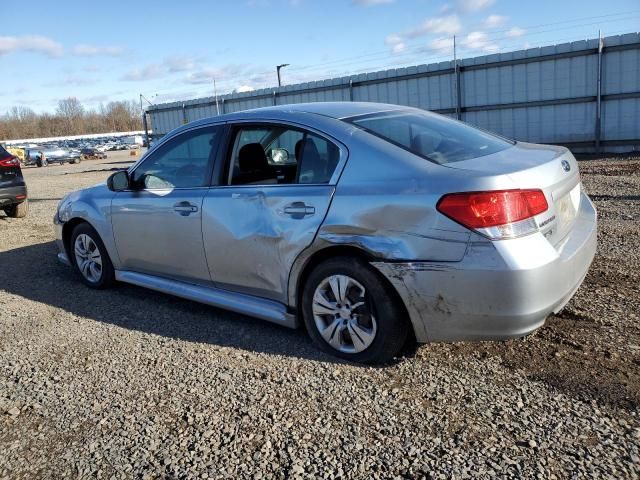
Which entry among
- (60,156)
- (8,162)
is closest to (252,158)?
(8,162)

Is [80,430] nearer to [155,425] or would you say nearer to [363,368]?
[155,425]

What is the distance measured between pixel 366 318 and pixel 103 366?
1811mm

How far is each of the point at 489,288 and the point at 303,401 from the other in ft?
3.87

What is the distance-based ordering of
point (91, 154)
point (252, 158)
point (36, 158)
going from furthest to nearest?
point (91, 154) < point (36, 158) < point (252, 158)

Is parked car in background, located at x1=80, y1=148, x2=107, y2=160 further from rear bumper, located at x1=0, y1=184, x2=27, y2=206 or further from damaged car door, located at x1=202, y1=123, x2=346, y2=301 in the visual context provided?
damaged car door, located at x1=202, y1=123, x2=346, y2=301

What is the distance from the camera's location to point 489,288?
9.47 feet

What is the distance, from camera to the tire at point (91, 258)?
5.28 meters

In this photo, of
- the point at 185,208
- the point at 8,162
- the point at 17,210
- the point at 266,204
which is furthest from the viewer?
the point at 17,210

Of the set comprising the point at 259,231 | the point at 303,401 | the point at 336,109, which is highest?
the point at 336,109

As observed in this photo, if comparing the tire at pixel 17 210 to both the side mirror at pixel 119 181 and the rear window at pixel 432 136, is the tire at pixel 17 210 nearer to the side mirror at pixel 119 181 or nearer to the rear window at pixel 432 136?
the side mirror at pixel 119 181

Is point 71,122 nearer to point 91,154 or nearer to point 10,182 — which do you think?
point 91,154

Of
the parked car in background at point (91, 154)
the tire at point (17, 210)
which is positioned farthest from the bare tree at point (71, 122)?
the tire at point (17, 210)

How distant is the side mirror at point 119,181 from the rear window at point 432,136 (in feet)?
7.23

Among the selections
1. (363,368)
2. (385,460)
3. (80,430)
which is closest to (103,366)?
(80,430)
